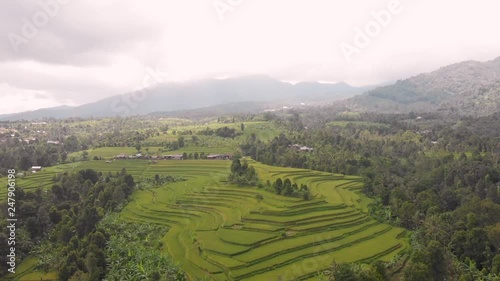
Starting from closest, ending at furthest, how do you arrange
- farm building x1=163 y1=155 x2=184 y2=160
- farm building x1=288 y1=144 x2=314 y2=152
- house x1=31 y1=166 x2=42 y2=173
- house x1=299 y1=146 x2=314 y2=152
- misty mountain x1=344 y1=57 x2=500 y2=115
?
house x1=31 y1=166 x2=42 y2=173, farm building x1=163 y1=155 x2=184 y2=160, house x1=299 y1=146 x2=314 y2=152, farm building x1=288 y1=144 x2=314 y2=152, misty mountain x1=344 y1=57 x2=500 y2=115

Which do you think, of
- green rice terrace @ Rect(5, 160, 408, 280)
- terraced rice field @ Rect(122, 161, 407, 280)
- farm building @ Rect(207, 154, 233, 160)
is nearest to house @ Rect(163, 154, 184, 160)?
farm building @ Rect(207, 154, 233, 160)

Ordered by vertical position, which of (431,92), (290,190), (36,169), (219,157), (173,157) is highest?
(431,92)

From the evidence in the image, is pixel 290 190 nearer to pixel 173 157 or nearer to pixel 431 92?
pixel 173 157

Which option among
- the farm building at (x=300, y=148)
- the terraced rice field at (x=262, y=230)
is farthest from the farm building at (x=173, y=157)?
the farm building at (x=300, y=148)

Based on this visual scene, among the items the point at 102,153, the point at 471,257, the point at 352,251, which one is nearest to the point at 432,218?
the point at 471,257

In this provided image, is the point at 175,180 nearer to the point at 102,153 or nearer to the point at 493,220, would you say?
the point at 102,153

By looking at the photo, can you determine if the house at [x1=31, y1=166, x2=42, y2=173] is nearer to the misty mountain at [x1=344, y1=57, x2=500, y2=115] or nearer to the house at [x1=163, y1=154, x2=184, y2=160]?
the house at [x1=163, y1=154, x2=184, y2=160]

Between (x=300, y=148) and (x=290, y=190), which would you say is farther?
(x=300, y=148)

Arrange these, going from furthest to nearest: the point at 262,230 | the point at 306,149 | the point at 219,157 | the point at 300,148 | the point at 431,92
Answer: the point at 431,92
the point at 300,148
the point at 306,149
the point at 219,157
the point at 262,230

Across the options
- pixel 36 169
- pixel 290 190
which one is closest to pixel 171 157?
pixel 36 169
